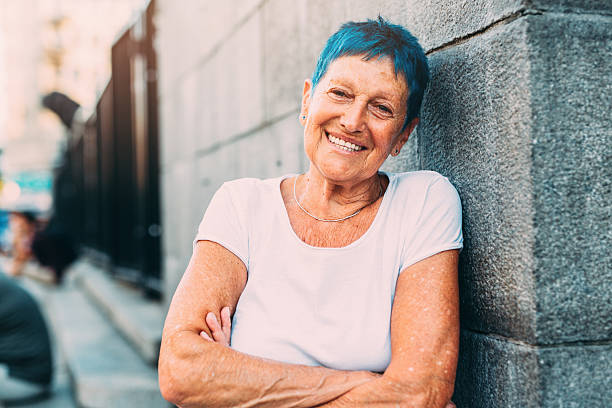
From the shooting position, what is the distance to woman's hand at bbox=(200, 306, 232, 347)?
2.09 meters

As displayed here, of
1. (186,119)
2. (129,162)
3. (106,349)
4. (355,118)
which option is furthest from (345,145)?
(129,162)

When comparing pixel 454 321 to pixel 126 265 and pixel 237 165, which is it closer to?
pixel 237 165

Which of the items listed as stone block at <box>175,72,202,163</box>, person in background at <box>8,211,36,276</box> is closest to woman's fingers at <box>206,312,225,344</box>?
stone block at <box>175,72,202,163</box>

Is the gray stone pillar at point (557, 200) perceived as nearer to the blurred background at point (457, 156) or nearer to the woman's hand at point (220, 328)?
the blurred background at point (457, 156)

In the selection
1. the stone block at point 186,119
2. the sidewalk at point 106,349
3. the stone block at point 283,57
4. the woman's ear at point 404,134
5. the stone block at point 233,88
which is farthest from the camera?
the stone block at point 186,119

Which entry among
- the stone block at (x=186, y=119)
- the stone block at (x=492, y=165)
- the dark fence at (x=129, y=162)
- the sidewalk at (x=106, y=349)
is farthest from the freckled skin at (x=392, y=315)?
the dark fence at (x=129, y=162)

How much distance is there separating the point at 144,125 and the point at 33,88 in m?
45.1

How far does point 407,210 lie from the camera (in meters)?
2.15

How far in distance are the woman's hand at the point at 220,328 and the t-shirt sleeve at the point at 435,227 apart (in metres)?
0.60

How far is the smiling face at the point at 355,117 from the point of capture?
208 centimetres

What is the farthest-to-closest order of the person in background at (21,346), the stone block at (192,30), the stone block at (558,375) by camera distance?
1. the person in background at (21,346)
2. the stone block at (192,30)
3. the stone block at (558,375)

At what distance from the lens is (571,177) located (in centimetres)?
188

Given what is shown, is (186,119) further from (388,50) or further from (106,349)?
(388,50)

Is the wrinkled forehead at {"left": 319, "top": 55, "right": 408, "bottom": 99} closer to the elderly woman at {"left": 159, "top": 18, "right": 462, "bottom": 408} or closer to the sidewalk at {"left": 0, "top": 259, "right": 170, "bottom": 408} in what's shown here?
the elderly woman at {"left": 159, "top": 18, "right": 462, "bottom": 408}
